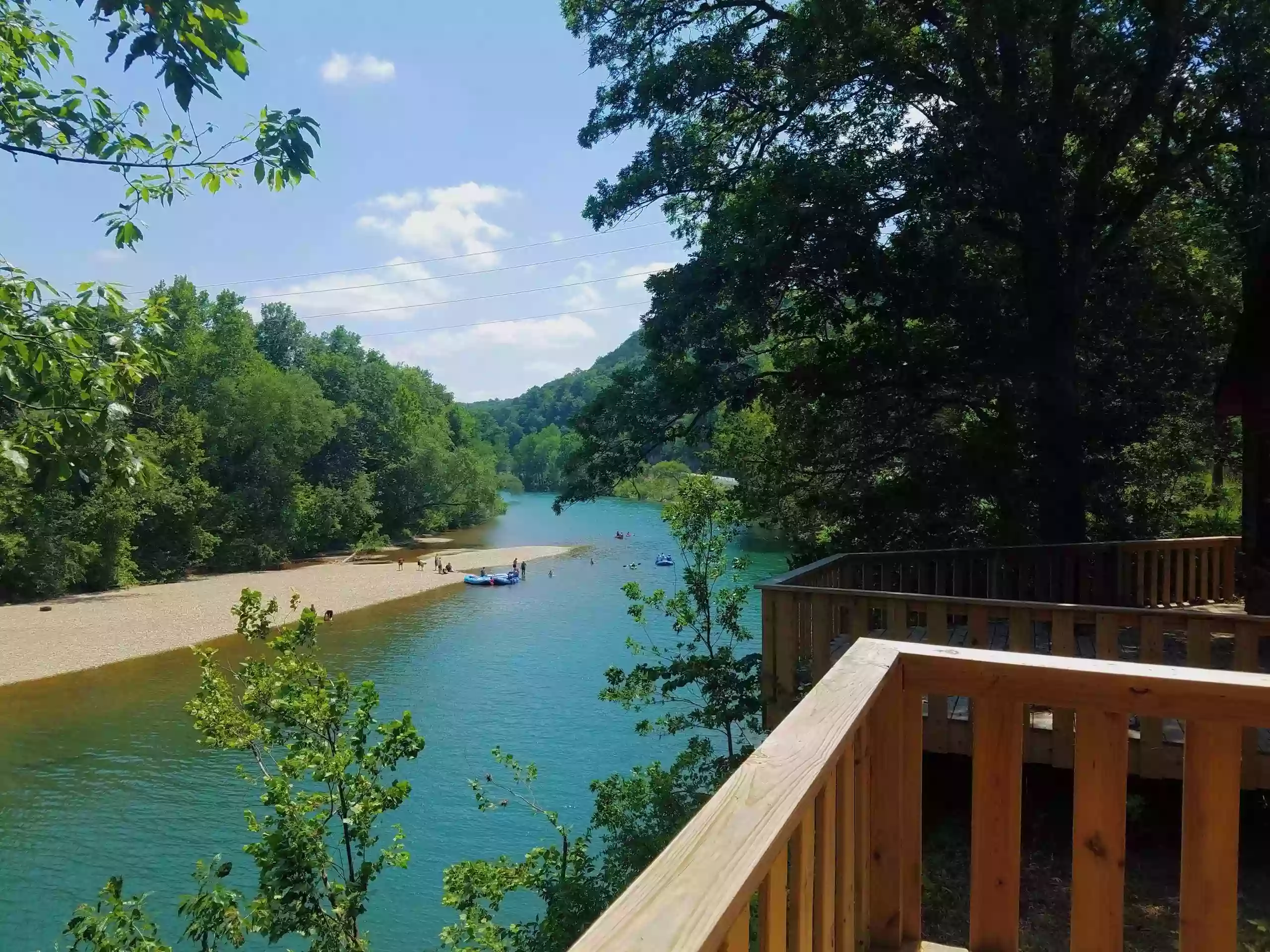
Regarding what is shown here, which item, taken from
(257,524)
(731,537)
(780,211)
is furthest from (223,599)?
(780,211)

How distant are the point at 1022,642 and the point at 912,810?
→ 328 cm

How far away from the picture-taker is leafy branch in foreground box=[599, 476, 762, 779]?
29.4 feet

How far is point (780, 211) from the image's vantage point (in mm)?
8719

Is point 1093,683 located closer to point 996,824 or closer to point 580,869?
point 996,824

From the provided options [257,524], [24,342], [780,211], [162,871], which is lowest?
[162,871]

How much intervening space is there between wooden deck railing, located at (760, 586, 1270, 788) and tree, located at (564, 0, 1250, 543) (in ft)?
13.8

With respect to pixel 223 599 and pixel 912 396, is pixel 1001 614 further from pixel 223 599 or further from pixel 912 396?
pixel 223 599

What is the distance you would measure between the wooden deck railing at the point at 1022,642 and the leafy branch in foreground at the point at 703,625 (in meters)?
2.96

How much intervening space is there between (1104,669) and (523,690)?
1817 cm

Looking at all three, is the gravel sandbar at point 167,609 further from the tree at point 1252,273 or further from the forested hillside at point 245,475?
the tree at point 1252,273

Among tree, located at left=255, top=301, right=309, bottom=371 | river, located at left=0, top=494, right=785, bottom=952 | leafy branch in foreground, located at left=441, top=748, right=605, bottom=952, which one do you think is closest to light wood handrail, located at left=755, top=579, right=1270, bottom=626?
leafy branch in foreground, located at left=441, top=748, right=605, bottom=952

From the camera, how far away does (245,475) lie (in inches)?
1581

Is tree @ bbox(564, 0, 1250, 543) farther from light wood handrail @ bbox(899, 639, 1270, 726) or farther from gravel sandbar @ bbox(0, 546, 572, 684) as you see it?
gravel sandbar @ bbox(0, 546, 572, 684)

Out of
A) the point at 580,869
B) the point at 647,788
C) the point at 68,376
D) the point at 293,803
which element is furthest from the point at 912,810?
the point at 647,788
